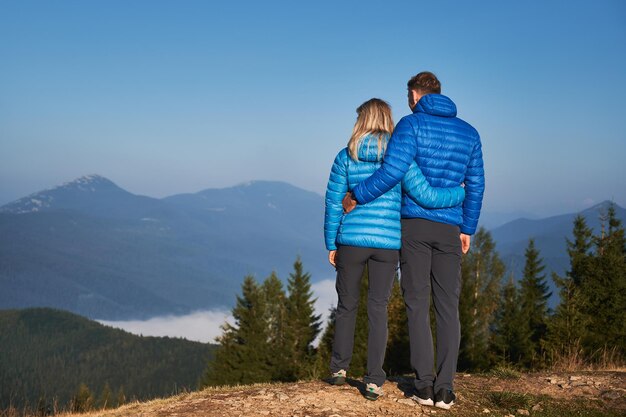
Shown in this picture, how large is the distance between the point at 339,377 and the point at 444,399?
128cm

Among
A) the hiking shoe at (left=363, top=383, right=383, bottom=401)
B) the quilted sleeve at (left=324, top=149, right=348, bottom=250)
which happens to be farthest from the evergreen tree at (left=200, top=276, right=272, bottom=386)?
the quilted sleeve at (left=324, top=149, right=348, bottom=250)

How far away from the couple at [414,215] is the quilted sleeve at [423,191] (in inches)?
0.4

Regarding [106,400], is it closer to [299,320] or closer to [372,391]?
[372,391]

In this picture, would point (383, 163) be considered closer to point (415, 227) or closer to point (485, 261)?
point (415, 227)

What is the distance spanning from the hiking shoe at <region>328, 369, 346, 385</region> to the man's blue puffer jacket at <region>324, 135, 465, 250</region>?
162 centimetres

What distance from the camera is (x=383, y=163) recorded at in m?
5.86

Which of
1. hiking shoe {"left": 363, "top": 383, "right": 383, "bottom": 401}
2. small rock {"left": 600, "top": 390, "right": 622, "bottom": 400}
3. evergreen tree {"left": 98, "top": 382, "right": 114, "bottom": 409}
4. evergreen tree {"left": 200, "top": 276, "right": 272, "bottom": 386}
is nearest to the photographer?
hiking shoe {"left": 363, "top": 383, "right": 383, "bottom": 401}

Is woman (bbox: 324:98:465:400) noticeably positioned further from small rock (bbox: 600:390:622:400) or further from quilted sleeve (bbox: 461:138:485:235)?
small rock (bbox: 600:390:622:400)

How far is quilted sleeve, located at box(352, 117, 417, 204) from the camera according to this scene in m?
5.78

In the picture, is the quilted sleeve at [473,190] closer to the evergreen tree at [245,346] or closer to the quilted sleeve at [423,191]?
the quilted sleeve at [423,191]

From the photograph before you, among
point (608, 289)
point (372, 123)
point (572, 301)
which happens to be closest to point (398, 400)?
point (372, 123)

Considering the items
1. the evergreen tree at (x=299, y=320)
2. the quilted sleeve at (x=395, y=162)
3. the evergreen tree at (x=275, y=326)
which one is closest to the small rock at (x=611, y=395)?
the quilted sleeve at (x=395, y=162)

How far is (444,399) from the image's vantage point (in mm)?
6141

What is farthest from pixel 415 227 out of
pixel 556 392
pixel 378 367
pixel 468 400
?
pixel 556 392
